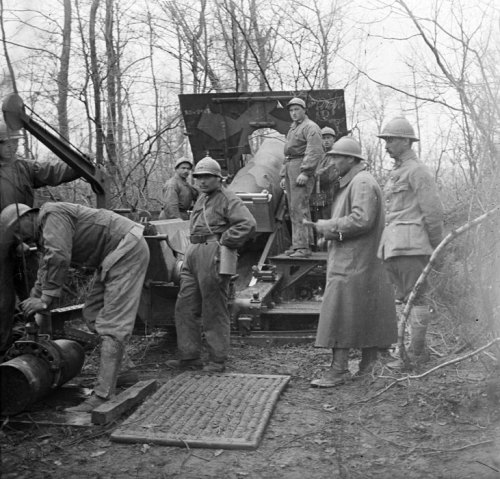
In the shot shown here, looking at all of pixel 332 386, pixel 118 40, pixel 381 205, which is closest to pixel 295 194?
pixel 381 205

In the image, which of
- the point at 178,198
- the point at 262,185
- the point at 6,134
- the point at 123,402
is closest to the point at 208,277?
the point at 123,402

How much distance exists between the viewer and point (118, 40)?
11.6 metres

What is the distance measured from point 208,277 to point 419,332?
5.99 feet

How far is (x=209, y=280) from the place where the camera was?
605cm

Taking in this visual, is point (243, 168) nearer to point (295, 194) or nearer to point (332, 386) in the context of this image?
point (295, 194)

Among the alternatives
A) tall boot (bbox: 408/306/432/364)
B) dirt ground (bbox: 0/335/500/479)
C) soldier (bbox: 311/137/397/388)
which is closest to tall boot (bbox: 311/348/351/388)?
soldier (bbox: 311/137/397/388)

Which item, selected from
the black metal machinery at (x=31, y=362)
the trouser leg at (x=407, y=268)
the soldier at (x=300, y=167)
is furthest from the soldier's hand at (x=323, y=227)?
the soldier at (x=300, y=167)

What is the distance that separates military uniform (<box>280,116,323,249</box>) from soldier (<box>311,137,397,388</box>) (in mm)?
2944

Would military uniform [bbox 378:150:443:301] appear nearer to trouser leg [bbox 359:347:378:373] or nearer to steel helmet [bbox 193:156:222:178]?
trouser leg [bbox 359:347:378:373]

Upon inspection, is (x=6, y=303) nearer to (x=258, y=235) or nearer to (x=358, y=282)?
(x=358, y=282)

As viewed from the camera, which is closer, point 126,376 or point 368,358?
point 126,376

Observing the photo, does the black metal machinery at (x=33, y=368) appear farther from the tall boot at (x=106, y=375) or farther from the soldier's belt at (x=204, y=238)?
the soldier's belt at (x=204, y=238)

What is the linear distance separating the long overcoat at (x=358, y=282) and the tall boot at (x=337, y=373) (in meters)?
0.10

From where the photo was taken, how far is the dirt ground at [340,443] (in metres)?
3.78
